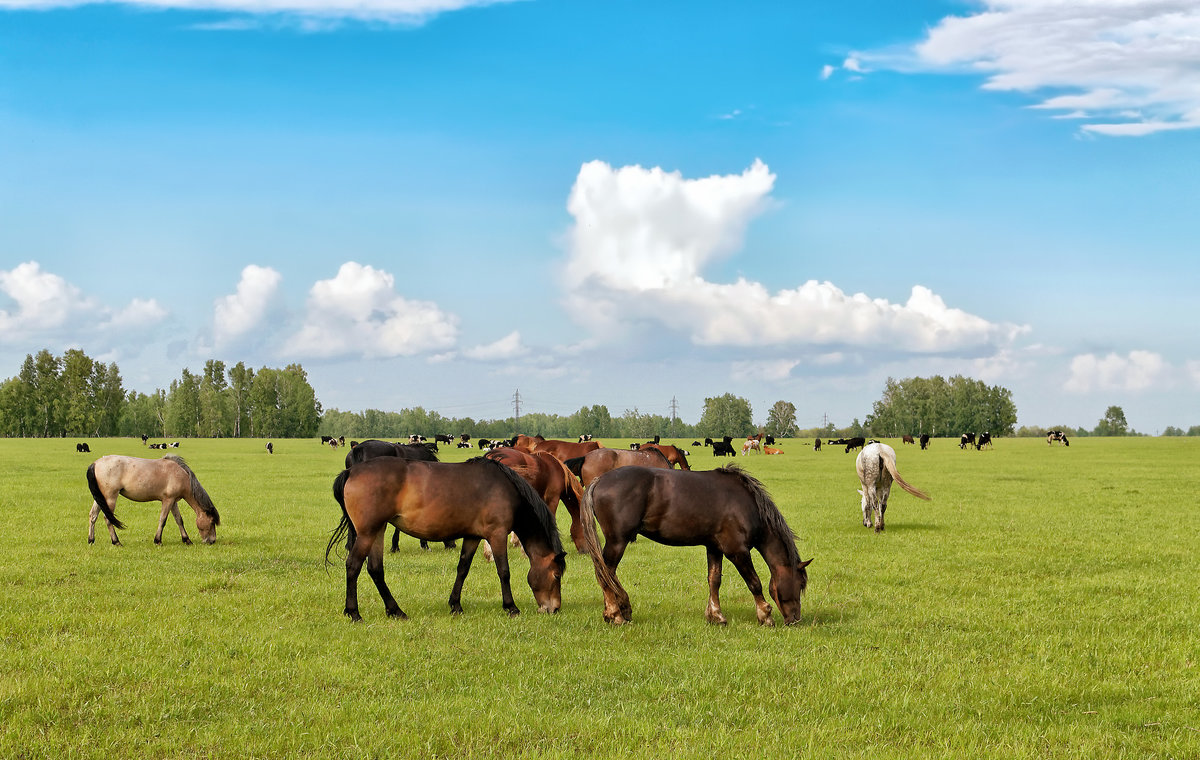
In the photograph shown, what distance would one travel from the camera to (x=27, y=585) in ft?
40.3

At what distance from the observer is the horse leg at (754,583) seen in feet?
32.6

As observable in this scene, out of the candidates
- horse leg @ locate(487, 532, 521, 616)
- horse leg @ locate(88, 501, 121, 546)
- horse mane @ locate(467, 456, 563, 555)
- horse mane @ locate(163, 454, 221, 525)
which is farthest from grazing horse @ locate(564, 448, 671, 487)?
horse leg @ locate(88, 501, 121, 546)

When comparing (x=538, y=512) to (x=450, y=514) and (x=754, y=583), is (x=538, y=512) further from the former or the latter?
(x=754, y=583)

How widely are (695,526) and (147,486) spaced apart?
1121 cm

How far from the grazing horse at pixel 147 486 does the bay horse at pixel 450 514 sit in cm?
715

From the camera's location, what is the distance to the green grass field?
21.3ft

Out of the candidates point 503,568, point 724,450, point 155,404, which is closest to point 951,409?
point 724,450

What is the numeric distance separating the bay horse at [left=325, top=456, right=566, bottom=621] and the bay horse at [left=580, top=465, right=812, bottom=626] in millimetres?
738

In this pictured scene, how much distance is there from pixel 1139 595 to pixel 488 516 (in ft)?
31.1

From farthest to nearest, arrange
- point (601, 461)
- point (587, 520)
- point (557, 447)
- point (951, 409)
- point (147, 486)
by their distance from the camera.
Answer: point (951, 409), point (557, 447), point (601, 461), point (147, 486), point (587, 520)

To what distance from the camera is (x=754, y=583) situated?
10.0m

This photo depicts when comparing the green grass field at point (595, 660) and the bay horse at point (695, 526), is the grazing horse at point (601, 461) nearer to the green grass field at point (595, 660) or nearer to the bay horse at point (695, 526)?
the green grass field at point (595, 660)

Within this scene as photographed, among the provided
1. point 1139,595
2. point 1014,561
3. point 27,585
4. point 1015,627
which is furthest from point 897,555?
point 27,585

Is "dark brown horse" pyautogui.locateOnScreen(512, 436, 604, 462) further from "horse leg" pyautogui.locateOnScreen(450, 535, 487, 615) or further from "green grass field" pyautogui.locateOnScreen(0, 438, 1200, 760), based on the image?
"horse leg" pyautogui.locateOnScreen(450, 535, 487, 615)
